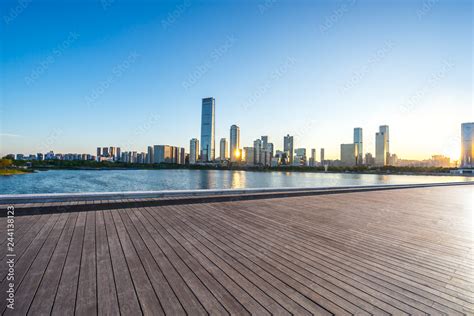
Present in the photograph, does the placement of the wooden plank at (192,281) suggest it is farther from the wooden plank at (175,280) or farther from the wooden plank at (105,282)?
the wooden plank at (105,282)

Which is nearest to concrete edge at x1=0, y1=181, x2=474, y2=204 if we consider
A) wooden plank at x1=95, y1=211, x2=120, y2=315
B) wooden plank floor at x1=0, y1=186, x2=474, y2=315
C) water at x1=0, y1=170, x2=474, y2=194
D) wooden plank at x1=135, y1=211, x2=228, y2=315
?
wooden plank floor at x1=0, y1=186, x2=474, y2=315

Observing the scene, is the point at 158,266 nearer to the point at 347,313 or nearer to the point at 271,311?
the point at 271,311

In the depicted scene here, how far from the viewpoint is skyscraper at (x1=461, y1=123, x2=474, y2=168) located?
87.2 meters

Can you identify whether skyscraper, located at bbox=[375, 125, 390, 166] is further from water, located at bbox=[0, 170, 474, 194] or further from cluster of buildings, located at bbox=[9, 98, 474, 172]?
water, located at bbox=[0, 170, 474, 194]

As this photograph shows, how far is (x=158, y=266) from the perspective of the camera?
2.62m

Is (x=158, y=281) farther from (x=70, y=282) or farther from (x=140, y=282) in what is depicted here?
(x=70, y=282)

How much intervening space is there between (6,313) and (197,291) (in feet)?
5.12

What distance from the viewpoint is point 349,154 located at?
121 m

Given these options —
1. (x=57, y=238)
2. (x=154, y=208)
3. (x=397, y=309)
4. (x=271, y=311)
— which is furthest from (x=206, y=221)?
(x=397, y=309)

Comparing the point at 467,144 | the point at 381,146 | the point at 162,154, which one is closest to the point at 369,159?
the point at 381,146

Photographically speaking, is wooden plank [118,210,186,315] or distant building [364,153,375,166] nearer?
wooden plank [118,210,186,315]

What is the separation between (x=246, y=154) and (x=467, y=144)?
99.5 meters

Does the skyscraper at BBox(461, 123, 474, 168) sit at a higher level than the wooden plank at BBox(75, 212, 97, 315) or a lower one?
higher

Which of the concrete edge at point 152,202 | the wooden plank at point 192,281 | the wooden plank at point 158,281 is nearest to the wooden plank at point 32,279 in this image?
the wooden plank at point 158,281
